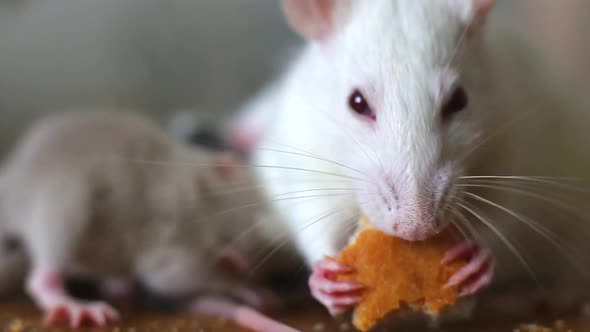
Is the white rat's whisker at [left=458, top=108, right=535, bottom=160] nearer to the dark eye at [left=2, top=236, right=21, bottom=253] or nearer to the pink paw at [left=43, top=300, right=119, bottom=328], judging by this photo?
the pink paw at [left=43, top=300, right=119, bottom=328]

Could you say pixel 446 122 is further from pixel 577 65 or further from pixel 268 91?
pixel 268 91

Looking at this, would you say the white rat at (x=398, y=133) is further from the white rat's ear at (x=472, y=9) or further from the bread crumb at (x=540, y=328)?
the bread crumb at (x=540, y=328)

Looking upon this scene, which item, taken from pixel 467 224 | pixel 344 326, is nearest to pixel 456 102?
pixel 467 224

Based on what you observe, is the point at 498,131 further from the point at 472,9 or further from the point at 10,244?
the point at 10,244

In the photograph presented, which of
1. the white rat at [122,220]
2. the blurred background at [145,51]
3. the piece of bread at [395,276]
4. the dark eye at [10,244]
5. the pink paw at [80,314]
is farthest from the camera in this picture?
the blurred background at [145,51]

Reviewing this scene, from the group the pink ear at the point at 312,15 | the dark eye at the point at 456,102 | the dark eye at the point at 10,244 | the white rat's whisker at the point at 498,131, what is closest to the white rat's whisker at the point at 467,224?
the white rat's whisker at the point at 498,131

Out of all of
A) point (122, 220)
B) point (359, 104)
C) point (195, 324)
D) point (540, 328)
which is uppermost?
point (122, 220)

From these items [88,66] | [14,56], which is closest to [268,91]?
[88,66]
